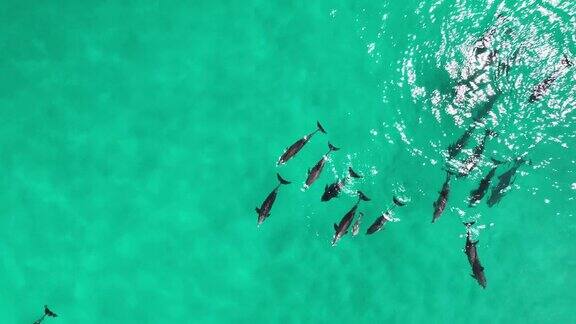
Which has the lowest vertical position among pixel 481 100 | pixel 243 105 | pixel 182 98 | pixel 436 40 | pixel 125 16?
pixel 481 100

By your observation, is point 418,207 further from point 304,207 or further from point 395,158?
point 304,207

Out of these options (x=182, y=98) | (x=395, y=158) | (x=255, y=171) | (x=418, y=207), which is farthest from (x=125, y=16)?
(x=418, y=207)

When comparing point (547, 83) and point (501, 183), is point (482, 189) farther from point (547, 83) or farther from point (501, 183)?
point (547, 83)

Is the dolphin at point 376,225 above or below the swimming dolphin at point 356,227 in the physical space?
below

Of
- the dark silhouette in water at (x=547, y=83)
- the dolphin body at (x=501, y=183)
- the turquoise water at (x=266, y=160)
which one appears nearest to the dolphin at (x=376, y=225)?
the turquoise water at (x=266, y=160)

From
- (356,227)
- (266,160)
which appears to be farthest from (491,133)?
(266,160)

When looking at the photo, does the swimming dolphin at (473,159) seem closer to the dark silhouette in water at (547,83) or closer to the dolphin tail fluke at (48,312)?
the dark silhouette in water at (547,83)
